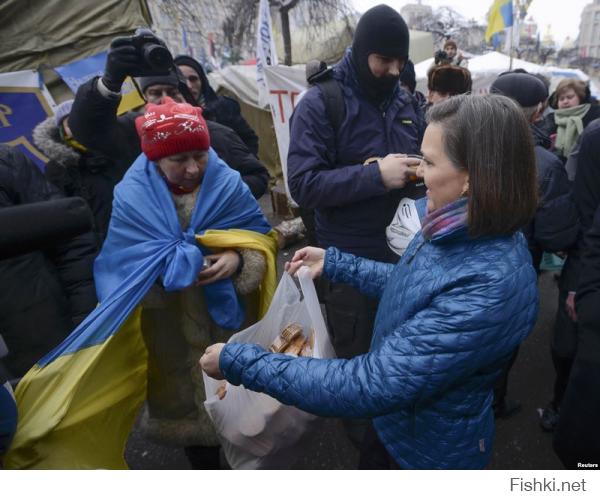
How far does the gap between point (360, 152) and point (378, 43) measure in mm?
499

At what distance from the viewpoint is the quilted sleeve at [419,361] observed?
940mm

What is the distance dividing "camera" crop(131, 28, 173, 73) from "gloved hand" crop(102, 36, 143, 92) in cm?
2

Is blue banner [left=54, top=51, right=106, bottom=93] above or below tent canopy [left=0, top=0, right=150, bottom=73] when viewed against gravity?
below

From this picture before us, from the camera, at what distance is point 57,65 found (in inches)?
168

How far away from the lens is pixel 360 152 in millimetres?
2000

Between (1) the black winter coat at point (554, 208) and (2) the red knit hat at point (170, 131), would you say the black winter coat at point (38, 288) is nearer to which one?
(2) the red knit hat at point (170, 131)

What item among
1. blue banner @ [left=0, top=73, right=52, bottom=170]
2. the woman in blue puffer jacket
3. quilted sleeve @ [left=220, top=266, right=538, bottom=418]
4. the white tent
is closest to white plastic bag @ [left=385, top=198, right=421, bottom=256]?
the woman in blue puffer jacket

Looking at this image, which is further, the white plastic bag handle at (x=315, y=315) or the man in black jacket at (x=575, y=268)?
the man in black jacket at (x=575, y=268)

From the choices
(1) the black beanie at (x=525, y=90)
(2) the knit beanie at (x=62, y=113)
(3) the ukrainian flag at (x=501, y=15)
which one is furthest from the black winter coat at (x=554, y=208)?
(3) the ukrainian flag at (x=501, y=15)

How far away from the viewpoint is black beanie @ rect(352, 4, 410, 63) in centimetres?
185

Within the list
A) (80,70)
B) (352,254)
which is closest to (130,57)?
(352,254)

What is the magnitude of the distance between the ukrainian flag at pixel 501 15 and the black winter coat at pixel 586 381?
9.77 meters

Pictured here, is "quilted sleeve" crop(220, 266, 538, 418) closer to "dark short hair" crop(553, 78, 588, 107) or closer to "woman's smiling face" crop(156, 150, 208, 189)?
"woman's smiling face" crop(156, 150, 208, 189)

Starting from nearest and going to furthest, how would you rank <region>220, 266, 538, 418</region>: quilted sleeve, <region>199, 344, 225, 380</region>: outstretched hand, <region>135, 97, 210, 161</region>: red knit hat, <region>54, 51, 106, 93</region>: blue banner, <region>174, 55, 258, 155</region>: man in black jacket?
<region>220, 266, 538, 418</region>: quilted sleeve, <region>199, 344, 225, 380</region>: outstretched hand, <region>135, 97, 210, 161</region>: red knit hat, <region>174, 55, 258, 155</region>: man in black jacket, <region>54, 51, 106, 93</region>: blue banner
